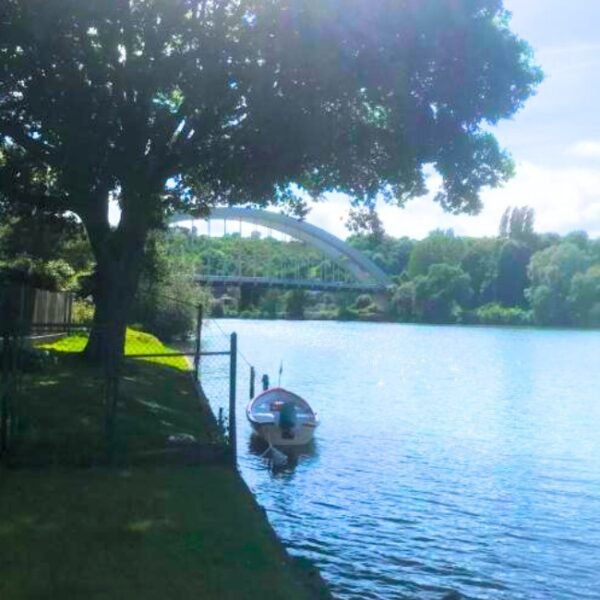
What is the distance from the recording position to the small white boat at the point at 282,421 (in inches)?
838

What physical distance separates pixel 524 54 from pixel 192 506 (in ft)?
50.7

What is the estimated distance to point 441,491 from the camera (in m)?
16.9

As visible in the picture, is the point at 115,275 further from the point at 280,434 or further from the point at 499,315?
the point at 499,315

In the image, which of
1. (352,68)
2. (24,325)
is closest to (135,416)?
(24,325)

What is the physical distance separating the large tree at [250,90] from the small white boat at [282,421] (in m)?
3.94

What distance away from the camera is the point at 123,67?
20625 mm

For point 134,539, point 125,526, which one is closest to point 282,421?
point 125,526

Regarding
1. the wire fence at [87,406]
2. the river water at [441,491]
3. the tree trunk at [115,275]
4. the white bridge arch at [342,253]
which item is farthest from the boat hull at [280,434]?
the white bridge arch at [342,253]

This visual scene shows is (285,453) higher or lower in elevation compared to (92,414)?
lower

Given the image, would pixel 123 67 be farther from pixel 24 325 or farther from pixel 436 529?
pixel 436 529

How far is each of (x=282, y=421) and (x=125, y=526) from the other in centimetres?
1258

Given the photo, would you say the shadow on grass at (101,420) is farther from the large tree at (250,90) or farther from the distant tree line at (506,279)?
the distant tree line at (506,279)

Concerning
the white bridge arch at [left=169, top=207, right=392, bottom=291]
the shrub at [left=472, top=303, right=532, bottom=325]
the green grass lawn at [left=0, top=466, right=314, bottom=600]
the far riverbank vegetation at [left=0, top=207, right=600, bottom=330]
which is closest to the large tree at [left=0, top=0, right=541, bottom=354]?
the green grass lawn at [left=0, top=466, right=314, bottom=600]

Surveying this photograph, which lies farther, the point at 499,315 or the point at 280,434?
the point at 499,315
